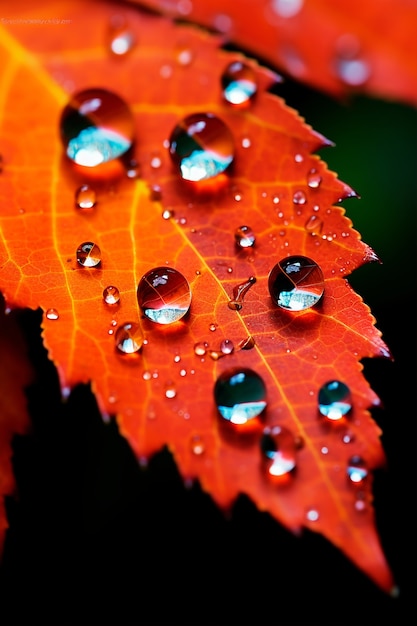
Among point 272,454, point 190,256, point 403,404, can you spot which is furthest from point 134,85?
point 403,404

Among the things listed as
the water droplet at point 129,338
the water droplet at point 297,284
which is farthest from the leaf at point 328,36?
the water droplet at point 129,338

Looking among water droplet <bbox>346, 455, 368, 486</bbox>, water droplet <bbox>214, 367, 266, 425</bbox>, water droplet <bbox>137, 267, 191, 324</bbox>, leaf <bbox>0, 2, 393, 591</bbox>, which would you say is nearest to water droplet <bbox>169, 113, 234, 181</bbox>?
leaf <bbox>0, 2, 393, 591</bbox>

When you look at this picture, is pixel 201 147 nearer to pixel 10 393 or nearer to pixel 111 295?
pixel 111 295

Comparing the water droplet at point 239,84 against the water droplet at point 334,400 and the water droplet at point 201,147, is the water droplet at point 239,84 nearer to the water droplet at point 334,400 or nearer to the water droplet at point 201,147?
the water droplet at point 201,147

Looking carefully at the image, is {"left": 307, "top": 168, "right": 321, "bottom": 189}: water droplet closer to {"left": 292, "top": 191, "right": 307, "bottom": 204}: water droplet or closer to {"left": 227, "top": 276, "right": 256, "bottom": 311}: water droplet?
{"left": 292, "top": 191, "right": 307, "bottom": 204}: water droplet

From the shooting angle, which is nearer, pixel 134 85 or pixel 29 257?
pixel 29 257

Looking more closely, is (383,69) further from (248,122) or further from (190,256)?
(190,256)
